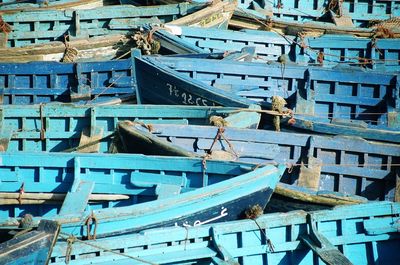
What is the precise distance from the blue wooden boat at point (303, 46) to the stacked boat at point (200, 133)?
28 mm

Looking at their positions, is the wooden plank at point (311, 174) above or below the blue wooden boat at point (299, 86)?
below

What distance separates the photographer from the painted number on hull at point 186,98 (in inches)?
528

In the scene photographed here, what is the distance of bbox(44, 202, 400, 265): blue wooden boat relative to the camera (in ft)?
31.5

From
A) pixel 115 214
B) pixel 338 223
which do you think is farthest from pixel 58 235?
pixel 338 223

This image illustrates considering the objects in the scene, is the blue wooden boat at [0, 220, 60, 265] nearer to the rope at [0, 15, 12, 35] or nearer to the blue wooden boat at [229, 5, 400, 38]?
the rope at [0, 15, 12, 35]

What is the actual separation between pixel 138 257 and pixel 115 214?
593 mm

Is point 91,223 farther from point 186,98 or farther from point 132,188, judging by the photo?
point 186,98

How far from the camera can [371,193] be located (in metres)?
12.4

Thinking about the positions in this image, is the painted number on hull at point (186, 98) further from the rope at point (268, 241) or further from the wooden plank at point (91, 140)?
the rope at point (268, 241)

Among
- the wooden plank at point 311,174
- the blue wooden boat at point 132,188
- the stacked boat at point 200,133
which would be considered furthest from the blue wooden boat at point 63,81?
the wooden plank at point 311,174

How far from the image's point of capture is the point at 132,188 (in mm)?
11297

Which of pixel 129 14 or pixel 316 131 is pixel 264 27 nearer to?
pixel 129 14

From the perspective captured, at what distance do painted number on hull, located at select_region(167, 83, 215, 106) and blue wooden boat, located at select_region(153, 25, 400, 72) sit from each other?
211 centimetres

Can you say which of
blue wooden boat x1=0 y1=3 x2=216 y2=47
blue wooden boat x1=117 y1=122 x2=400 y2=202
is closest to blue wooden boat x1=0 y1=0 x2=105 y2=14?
blue wooden boat x1=0 y1=3 x2=216 y2=47
